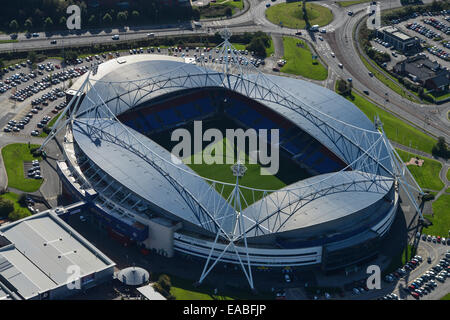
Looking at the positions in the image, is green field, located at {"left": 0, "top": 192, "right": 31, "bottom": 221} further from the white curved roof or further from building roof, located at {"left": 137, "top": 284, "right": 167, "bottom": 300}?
building roof, located at {"left": 137, "top": 284, "right": 167, "bottom": 300}

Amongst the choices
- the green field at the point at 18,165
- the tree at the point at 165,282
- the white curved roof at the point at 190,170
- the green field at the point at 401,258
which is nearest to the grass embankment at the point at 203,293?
the tree at the point at 165,282

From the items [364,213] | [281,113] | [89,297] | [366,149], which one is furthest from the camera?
[281,113]

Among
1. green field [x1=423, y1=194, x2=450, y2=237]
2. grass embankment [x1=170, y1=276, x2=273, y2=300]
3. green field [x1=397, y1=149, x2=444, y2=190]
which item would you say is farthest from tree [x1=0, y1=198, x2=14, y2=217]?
green field [x1=397, y1=149, x2=444, y2=190]

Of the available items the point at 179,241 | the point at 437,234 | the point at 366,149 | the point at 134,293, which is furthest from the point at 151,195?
the point at 437,234

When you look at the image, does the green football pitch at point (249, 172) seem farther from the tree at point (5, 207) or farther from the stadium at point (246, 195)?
the tree at point (5, 207)

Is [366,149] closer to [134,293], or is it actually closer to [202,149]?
[202,149]

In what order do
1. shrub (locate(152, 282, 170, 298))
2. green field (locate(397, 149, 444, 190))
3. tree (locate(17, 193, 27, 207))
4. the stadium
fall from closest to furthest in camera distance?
1. shrub (locate(152, 282, 170, 298))
2. the stadium
3. tree (locate(17, 193, 27, 207))
4. green field (locate(397, 149, 444, 190))
